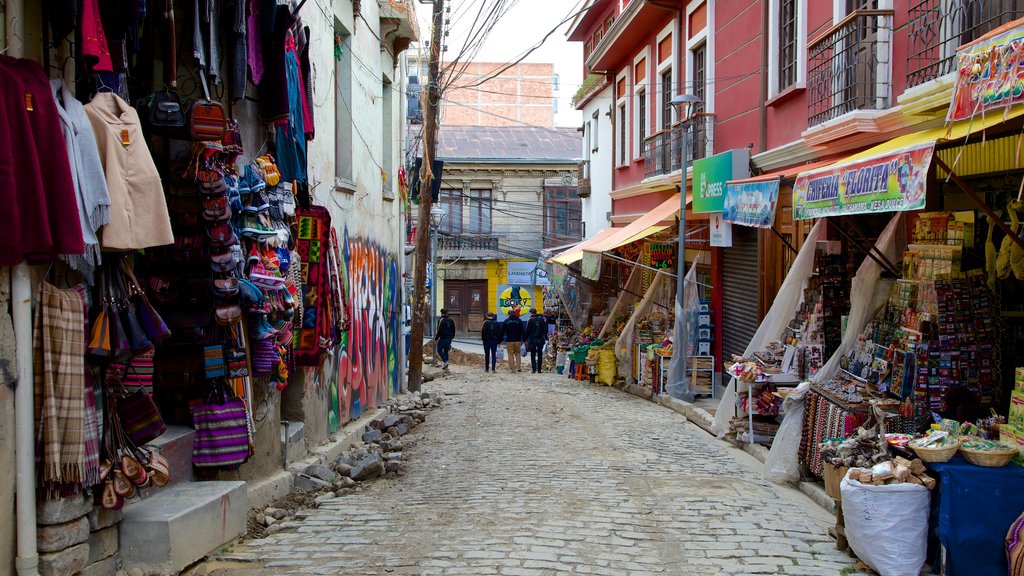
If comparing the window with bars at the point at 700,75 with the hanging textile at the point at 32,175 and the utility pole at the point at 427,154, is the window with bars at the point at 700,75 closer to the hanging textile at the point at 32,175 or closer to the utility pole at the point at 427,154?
the utility pole at the point at 427,154

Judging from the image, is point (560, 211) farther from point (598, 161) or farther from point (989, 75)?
point (989, 75)

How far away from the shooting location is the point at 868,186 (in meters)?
6.88

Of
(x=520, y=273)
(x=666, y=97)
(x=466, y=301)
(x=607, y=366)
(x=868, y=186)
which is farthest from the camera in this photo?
(x=466, y=301)

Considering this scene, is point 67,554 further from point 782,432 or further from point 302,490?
point 782,432

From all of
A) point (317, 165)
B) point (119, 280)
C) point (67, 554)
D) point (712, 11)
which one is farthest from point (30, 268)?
point (712, 11)

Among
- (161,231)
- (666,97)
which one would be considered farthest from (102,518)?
(666,97)

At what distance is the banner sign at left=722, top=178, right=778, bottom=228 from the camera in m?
9.72

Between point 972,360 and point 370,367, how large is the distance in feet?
27.7

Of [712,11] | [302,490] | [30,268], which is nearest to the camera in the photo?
[30,268]

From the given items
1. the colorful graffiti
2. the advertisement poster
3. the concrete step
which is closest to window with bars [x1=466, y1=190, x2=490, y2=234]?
the advertisement poster

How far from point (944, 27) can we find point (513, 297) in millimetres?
34014

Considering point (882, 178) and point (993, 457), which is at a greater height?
point (882, 178)

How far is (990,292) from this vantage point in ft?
23.5

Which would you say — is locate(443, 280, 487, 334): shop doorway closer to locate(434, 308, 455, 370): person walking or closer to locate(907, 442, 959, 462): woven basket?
locate(434, 308, 455, 370): person walking
